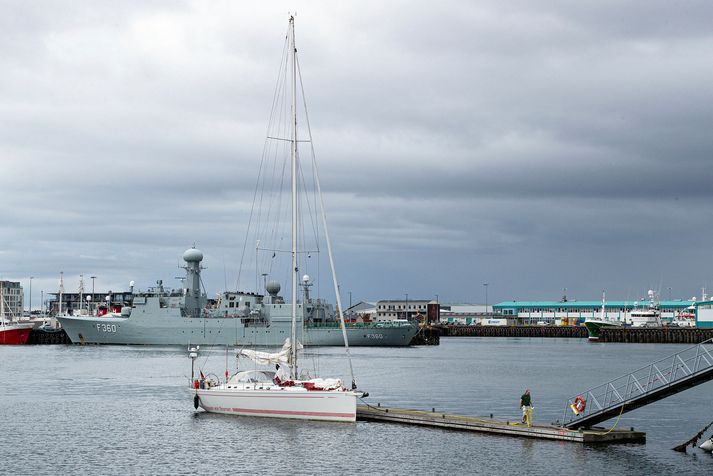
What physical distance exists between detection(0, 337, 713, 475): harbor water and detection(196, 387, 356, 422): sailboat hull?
472 millimetres

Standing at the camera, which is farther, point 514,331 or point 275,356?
point 514,331

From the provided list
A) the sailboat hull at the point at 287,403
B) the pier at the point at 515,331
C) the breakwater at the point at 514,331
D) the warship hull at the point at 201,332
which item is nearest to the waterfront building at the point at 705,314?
the pier at the point at 515,331

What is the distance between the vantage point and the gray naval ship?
10931cm

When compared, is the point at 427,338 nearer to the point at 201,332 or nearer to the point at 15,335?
the point at 201,332

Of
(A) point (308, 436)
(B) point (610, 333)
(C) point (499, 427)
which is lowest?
(A) point (308, 436)

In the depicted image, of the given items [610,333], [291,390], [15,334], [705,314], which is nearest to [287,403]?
[291,390]

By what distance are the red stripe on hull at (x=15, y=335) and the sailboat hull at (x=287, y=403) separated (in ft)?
343

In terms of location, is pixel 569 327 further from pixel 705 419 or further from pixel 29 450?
pixel 29 450

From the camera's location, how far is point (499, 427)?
35.1 metres

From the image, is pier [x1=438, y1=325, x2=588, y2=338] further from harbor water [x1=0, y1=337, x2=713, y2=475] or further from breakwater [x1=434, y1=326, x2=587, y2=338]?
harbor water [x1=0, y1=337, x2=713, y2=475]

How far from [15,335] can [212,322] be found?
4314 cm

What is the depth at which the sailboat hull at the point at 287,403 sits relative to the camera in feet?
125

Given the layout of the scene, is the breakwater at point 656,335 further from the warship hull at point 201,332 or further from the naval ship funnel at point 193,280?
the naval ship funnel at point 193,280

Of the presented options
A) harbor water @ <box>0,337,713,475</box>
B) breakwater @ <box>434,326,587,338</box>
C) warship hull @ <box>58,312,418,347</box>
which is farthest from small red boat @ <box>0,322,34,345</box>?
breakwater @ <box>434,326,587,338</box>
